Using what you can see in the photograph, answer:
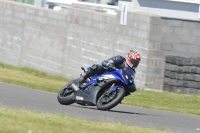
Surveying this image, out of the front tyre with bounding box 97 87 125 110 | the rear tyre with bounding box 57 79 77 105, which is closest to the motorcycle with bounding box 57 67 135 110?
the front tyre with bounding box 97 87 125 110

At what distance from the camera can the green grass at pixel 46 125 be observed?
8438mm

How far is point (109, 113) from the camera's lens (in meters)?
13.0

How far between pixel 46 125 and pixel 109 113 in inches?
167

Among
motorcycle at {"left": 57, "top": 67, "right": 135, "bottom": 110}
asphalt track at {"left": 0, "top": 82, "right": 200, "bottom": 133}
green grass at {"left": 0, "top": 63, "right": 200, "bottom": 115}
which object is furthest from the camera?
green grass at {"left": 0, "top": 63, "right": 200, "bottom": 115}

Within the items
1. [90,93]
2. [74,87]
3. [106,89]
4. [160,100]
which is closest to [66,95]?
[74,87]

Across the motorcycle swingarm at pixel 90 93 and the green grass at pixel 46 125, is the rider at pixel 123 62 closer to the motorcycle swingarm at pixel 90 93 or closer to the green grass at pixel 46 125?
the motorcycle swingarm at pixel 90 93

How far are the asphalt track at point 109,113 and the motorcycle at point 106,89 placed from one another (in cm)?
20

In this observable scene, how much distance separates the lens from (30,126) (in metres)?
8.64

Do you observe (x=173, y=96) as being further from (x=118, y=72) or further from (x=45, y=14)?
(x=45, y=14)

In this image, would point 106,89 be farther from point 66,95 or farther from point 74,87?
point 66,95

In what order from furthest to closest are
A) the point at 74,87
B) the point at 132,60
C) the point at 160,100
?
1. the point at 160,100
2. the point at 74,87
3. the point at 132,60

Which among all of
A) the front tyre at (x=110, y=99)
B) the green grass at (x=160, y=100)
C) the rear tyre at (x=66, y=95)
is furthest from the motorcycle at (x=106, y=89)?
the green grass at (x=160, y=100)

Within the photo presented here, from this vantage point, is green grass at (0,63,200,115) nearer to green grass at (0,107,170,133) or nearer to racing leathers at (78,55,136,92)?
racing leathers at (78,55,136,92)

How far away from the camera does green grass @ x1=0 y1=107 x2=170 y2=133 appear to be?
8.44 meters
